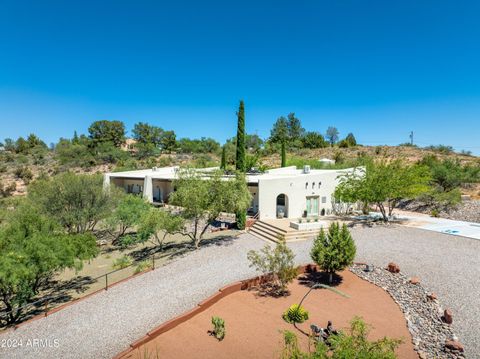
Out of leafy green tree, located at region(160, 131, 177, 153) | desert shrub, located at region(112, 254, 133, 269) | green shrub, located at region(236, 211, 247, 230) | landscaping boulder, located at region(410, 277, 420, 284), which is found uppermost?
leafy green tree, located at region(160, 131, 177, 153)

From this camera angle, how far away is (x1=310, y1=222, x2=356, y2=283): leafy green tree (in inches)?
504

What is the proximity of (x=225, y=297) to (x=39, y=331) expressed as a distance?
679 centimetres

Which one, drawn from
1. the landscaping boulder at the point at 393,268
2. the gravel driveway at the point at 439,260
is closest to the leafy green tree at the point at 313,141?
the gravel driveway at the point at 439,260

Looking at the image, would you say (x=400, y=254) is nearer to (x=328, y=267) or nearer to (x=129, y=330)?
(x=328, y=267)

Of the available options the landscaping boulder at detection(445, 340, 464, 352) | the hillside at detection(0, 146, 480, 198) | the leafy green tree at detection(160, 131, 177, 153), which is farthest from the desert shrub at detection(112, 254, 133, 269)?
Answer: the leafy green tree at detection(160, 131, 177, 153)

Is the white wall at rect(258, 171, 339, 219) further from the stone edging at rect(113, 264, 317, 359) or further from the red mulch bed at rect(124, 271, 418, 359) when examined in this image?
the red mulch bed at rect(124, 271, 418, 359)

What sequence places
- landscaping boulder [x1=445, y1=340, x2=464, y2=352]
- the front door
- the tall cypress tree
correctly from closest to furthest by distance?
landscaping boulder [x1=445, y1=340, x2=464, y2=352] → the front door → the tall cypress tree

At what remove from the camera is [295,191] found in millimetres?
24516

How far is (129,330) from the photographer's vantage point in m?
9.67

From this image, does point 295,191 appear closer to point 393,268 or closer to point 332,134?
point 393,268

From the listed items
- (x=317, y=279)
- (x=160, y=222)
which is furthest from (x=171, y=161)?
(x=317, y=279)

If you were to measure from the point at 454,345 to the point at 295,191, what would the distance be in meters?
16.5

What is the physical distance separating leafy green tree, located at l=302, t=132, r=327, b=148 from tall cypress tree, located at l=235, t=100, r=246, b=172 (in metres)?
48.0

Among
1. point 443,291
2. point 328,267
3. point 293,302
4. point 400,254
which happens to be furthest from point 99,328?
point 400,254
